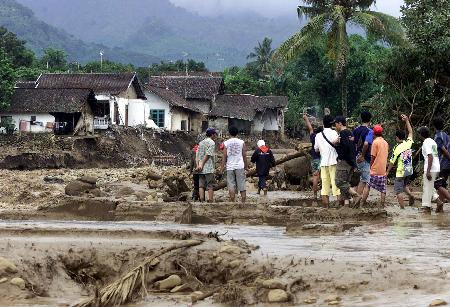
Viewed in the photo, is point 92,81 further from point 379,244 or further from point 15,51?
point 379,244

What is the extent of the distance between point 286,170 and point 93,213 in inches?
309

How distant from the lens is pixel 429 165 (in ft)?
40.8

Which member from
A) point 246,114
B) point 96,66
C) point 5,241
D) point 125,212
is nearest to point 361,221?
point 125,212

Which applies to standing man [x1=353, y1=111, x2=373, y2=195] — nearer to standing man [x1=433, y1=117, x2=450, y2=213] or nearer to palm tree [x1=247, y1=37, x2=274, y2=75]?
standing man [x1=433, y1=117, x2=450, y2=213]

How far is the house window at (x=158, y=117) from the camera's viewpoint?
6006 cm

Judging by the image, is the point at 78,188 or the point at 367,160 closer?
the point at 367,160

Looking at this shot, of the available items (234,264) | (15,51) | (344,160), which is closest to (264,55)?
(15,51)

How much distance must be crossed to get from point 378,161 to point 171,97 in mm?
47542

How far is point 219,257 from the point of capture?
7738mm

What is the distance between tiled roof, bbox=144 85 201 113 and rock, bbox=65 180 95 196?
4119cm

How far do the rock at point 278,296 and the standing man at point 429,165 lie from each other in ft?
22.3

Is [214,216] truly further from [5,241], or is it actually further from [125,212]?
[5,241]

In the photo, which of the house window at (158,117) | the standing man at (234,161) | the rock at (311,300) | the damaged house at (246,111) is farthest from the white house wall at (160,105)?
the rock at (311,300)

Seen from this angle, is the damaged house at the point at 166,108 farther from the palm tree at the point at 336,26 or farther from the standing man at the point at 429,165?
the standing man at the point at 429,165
